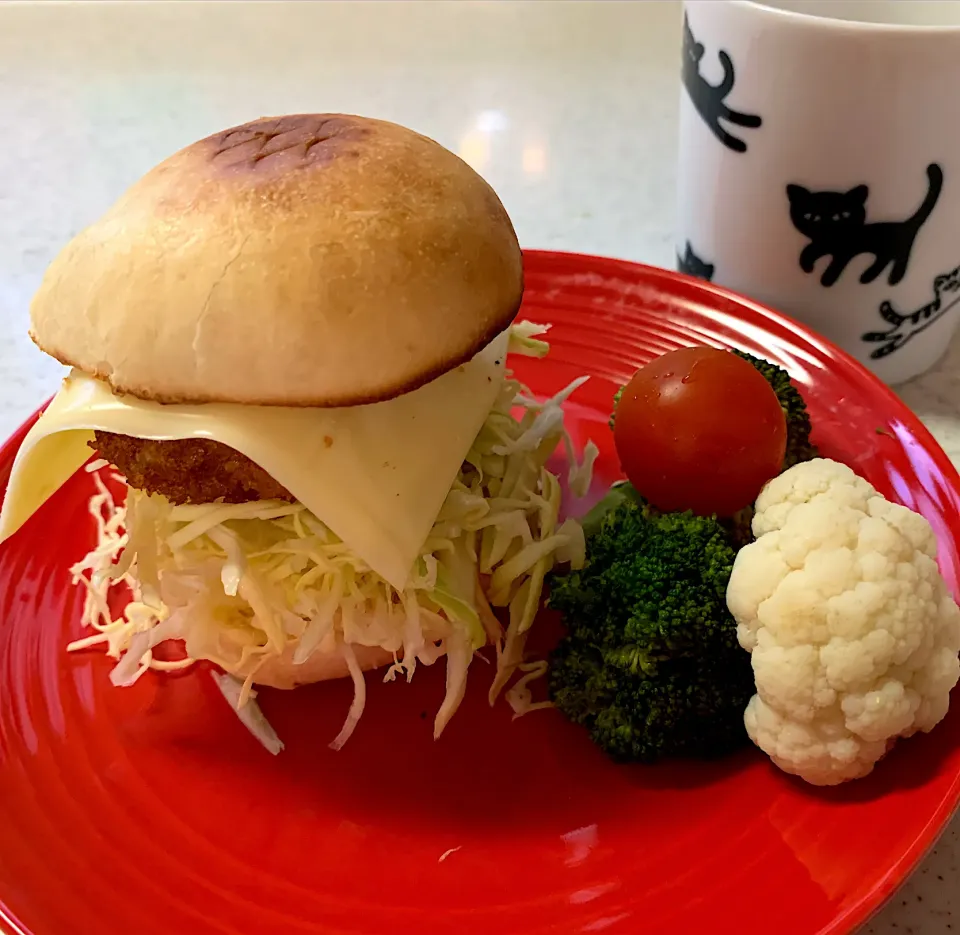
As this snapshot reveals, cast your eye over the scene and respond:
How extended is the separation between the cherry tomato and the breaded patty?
54 cm

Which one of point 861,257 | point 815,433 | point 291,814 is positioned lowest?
point 291,814

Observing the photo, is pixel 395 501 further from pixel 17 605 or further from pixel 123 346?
pixel 17 605

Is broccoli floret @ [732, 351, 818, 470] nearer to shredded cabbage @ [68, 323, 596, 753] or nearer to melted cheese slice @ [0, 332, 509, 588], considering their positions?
shredded cabbage @ [68, 323, 596, 753]

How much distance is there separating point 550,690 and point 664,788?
0.20m

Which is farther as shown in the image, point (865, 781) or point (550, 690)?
point (550, 690)

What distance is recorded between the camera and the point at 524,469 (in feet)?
4.83

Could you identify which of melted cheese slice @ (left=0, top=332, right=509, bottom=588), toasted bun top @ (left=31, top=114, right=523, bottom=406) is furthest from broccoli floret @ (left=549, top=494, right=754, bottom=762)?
toasted bun top @ (left=31, top=114, right=523, bottom=406)

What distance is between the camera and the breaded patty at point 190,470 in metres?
1.23

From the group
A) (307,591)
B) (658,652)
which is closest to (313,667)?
(307,591)

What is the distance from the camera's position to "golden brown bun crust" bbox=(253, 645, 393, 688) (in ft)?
4.38

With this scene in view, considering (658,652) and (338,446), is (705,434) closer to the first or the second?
(658,652)

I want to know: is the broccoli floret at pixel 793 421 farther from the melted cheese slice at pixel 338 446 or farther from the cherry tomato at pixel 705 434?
the melted cheese slice at pixel 338 446

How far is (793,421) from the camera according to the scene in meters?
1.48

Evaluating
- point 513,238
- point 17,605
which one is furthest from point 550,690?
point 17,605
